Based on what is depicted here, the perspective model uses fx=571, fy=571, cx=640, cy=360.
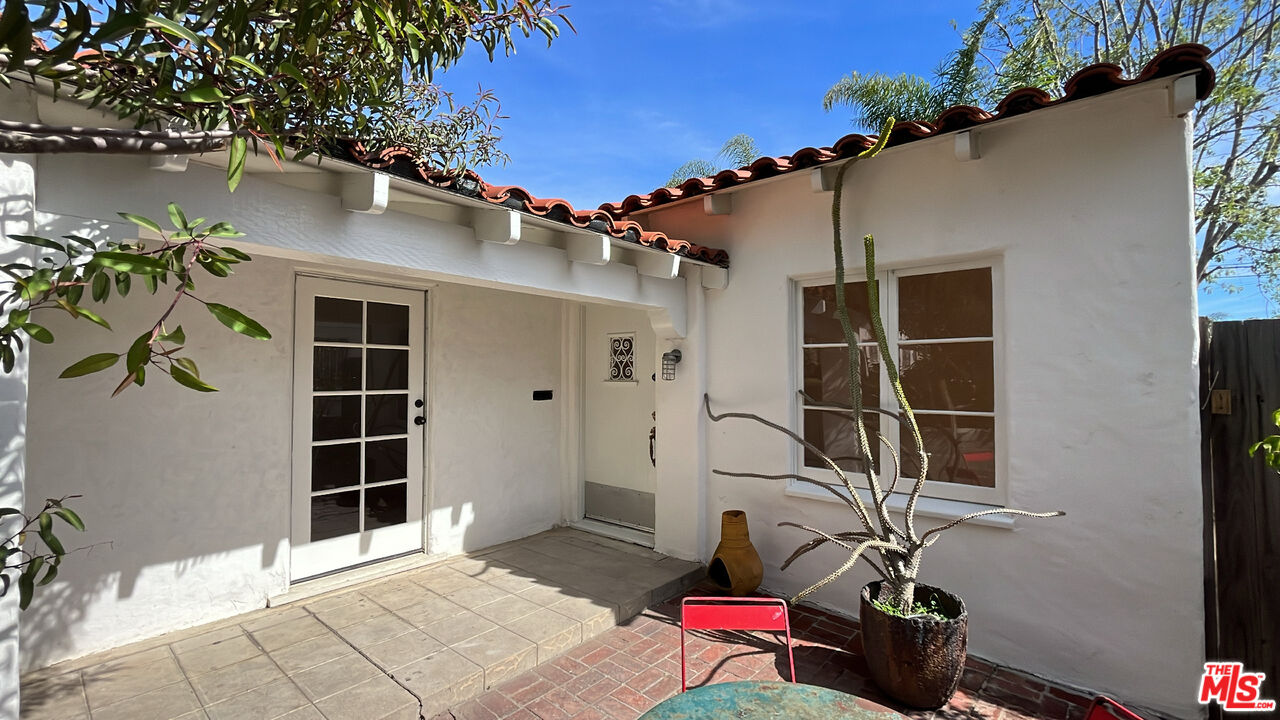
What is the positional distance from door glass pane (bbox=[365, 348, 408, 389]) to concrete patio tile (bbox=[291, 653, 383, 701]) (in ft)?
7.71

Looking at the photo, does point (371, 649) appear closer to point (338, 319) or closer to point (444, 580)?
point (444, 580)

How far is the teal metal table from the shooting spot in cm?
217

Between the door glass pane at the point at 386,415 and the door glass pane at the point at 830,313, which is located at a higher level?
the door glass pane at the point at 830,313

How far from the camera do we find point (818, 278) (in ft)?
16.0

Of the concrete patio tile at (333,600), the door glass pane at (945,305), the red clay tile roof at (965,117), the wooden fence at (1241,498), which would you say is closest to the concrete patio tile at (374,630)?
the concrete patio tile at (333,600)

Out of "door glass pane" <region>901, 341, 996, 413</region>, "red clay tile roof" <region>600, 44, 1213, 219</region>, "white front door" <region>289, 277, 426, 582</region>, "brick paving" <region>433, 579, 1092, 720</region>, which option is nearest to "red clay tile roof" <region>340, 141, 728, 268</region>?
"red clay tile roof" <region>600, 44, 1213, 219</region>

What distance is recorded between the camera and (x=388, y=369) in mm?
5262

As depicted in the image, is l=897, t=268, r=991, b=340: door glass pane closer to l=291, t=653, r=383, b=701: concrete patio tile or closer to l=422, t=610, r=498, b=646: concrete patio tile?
l=422, t=610, r=498, b=646: concrete patio tile

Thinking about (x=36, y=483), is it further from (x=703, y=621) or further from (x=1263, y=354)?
(x=1263, y=354)

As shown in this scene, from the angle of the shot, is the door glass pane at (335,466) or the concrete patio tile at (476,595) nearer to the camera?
the concrete patio tile at (476,595)

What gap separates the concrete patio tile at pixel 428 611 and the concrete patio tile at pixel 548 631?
1.69ft

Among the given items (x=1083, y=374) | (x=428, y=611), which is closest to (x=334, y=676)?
(x=428, y=611)

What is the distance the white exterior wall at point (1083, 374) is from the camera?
11.2 ft

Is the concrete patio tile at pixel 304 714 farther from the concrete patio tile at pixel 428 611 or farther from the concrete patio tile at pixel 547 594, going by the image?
the concrete patio tile at pixel 547 594
